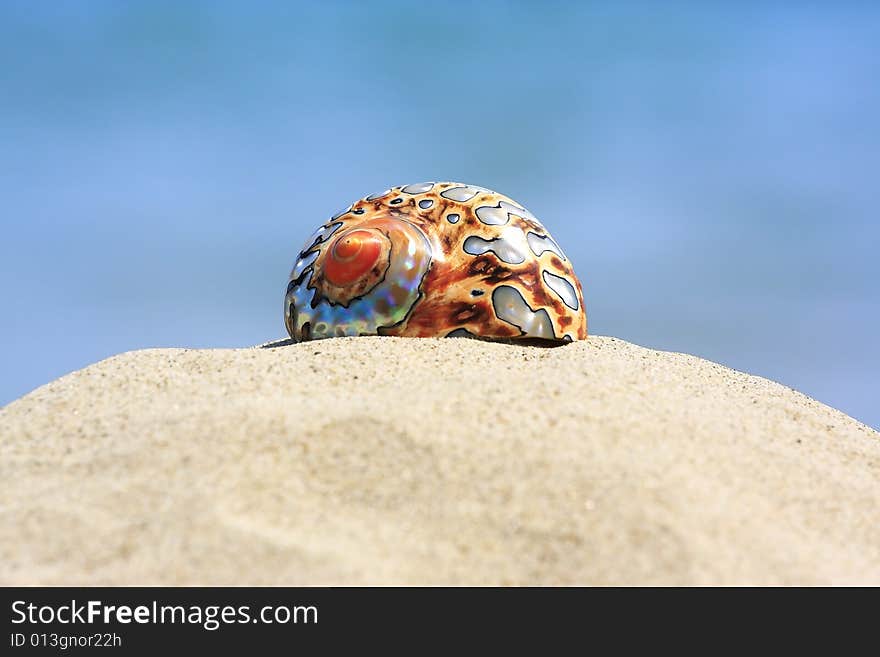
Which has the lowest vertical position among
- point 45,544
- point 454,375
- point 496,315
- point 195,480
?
point 45,544

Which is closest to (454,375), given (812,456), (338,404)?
(338,404)
